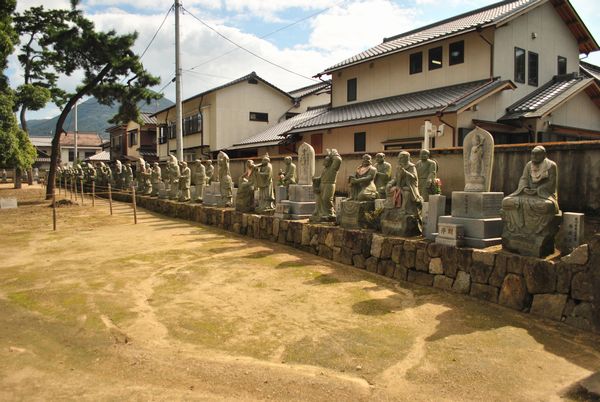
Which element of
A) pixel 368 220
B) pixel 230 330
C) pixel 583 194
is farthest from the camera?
pixel 368 220

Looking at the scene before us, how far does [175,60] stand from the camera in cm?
2059

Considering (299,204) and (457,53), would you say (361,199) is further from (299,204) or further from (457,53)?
(457,53)

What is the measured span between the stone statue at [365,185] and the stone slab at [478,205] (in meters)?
2.41

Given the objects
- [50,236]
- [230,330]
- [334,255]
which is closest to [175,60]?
[50,236]

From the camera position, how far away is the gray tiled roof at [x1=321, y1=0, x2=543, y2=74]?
17.2m

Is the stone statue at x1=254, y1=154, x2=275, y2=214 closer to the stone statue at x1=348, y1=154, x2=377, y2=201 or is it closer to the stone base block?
the stone statue at x1=348, y1=154, x2=377, y2=201

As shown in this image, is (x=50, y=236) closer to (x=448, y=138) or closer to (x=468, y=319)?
(x=468, y=319)

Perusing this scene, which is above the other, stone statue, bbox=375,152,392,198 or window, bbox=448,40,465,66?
window, bbox=448,40,465,66

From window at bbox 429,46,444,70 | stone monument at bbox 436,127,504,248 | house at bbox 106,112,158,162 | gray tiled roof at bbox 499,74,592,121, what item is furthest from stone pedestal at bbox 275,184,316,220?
house at bbox 106,112,158,162

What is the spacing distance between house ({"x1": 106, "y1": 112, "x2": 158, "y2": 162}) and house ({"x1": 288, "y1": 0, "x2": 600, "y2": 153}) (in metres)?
26.9

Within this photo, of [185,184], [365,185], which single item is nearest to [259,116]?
[185,184]

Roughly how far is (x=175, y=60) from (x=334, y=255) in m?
15.1

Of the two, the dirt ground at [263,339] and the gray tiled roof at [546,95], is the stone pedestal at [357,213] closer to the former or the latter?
the dirt ground at [263,339]

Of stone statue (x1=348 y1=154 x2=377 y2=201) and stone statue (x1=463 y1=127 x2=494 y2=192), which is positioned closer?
stone statue (x1=463 y1=127 x2=494 y2=192)
